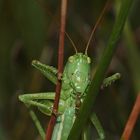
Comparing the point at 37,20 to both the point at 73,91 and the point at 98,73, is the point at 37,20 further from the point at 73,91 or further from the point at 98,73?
the point at 98,73

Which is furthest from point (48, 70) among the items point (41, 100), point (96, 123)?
point (96, 123)

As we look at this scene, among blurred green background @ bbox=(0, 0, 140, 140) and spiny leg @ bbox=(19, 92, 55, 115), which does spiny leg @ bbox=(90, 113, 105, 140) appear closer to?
spiny leg @ bbox=(19, 92, 55, 115)

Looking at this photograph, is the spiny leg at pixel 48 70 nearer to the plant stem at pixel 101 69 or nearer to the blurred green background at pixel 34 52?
the plant stem at pixel 101 69

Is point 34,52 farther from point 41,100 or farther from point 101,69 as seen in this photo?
point 101,69

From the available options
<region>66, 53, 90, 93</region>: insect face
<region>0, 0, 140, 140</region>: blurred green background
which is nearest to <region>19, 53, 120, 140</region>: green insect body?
<region>66, 53, 90, 93</region>: insect face

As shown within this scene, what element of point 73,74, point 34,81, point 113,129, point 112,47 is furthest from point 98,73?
point 34,81

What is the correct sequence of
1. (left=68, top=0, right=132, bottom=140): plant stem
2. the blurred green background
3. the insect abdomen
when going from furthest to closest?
1. the blurred green background
2. the insect abdomen
3. (left=68, top=0, right=132, bottom=140): plant stem
